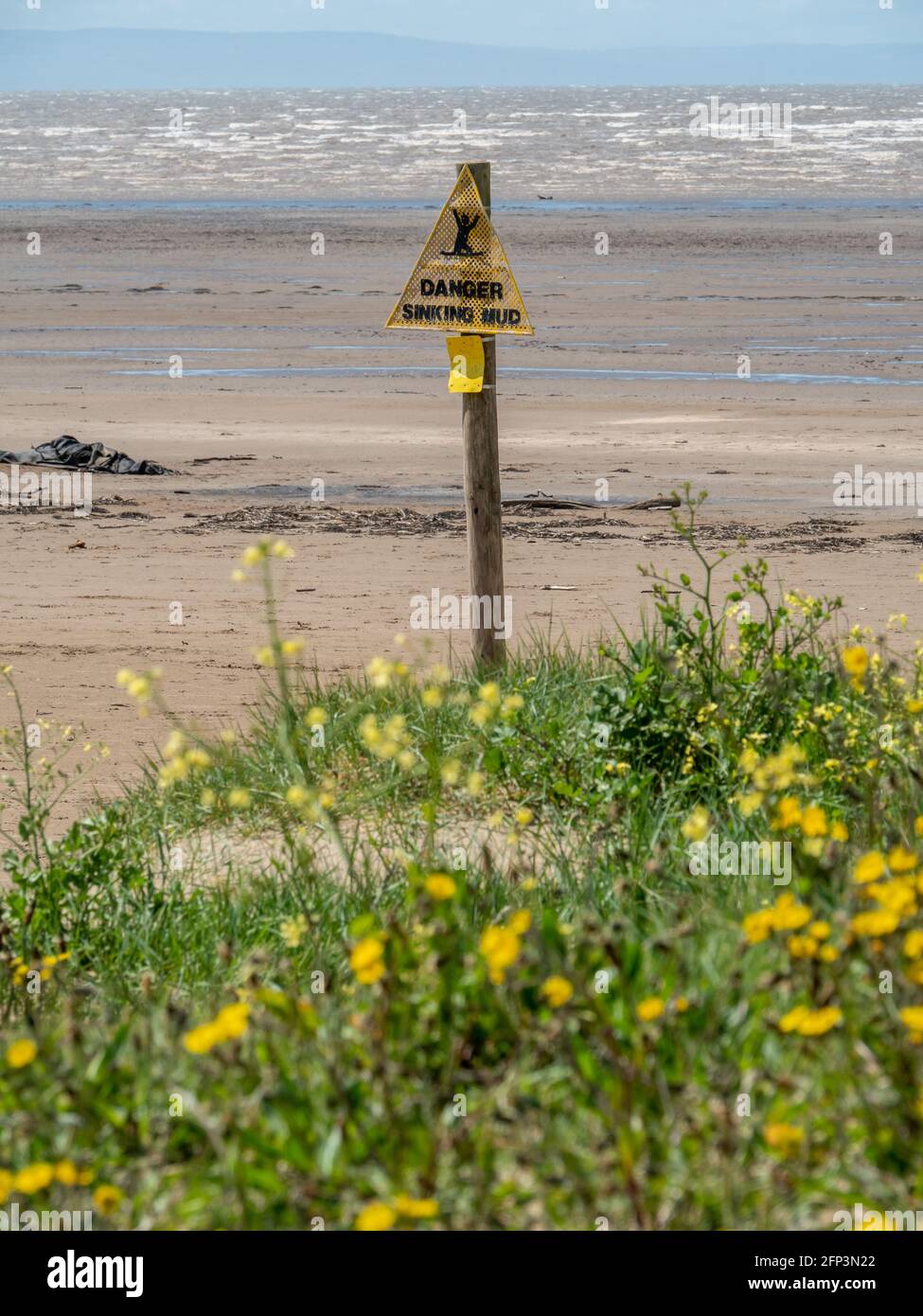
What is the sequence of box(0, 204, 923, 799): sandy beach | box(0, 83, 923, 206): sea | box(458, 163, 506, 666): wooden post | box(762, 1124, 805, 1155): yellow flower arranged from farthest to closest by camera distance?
box(0, 83, 923, 206): sea, box(0, 204, 923, 799): sandy beach, box(458, 163, 506, 666): wooden post, box(762, 1124, 805, 1155): yellow flower

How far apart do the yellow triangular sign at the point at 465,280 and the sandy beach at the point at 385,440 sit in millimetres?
1833

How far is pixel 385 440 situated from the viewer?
49.9 feet

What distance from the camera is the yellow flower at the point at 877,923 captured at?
7.91 ft

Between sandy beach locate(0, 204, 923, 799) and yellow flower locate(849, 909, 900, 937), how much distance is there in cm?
463

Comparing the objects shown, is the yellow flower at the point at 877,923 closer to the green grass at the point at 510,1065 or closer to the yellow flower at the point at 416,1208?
the green grass at the point at 510,1065

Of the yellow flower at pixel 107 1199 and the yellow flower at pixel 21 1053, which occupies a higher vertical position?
the yellow flower at pixel 21 1053

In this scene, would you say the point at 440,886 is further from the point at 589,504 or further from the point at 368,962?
the point at 589,504

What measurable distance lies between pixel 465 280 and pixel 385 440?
8.94 metres

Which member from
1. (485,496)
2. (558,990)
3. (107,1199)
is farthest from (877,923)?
(485,496)

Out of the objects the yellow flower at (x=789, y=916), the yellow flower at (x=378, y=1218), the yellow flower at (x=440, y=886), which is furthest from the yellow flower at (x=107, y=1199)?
the yellow flower at (x=789, y=916)

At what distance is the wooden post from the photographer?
658 centimetres

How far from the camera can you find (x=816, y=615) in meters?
5.28

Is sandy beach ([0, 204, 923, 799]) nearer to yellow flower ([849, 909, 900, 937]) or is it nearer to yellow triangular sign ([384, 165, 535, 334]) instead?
yellow triangular sign ([384, 165, 535, 334])

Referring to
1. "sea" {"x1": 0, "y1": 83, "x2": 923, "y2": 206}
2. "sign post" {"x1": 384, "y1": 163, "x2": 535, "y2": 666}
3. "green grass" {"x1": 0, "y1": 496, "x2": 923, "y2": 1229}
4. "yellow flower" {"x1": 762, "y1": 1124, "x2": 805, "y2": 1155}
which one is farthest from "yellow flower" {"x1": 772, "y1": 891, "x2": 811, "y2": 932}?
"sea" {"x1": 0, "y1": 83, "x2": 923, "y2": 206}
